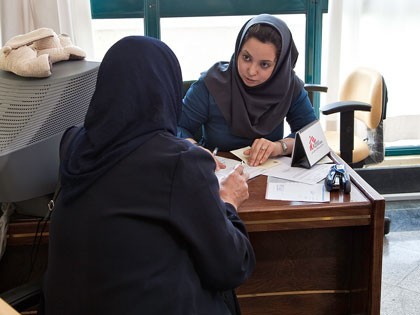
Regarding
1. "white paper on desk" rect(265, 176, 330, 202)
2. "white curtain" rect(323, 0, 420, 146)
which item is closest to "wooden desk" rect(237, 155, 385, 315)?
"white paper on desk" rect(265, 176, 330, 202)

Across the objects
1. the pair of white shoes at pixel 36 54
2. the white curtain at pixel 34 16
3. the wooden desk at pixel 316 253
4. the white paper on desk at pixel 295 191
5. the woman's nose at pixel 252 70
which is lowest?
the wooden desk at pixel 316 253

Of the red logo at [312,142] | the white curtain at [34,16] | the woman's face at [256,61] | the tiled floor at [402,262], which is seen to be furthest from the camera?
the white curtain at [34,16]

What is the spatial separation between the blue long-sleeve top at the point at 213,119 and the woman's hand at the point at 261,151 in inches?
5.7

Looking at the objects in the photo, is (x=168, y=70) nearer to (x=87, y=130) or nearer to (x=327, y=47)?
(x=87, y=130)

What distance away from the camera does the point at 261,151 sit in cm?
158

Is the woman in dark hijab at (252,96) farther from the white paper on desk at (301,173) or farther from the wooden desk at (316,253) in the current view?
the wooden desk at (316,253)

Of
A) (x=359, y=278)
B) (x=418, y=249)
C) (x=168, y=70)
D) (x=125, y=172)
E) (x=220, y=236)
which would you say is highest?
(x=168, y=70)

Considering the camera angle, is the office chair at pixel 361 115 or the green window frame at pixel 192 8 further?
the green window frame at pixel 192 8

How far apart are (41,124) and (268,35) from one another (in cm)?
88

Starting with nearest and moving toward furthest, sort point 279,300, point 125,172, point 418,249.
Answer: point 125,172
point 279,300
point 418,249

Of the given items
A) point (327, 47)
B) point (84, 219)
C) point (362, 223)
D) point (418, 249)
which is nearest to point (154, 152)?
point (84, 219)

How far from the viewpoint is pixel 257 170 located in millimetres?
1503

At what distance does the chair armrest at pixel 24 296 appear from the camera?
1086 millimetres

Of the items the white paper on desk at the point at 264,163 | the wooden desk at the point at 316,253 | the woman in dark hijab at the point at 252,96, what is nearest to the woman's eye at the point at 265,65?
the woman in dark hijab at the point at 252,96
